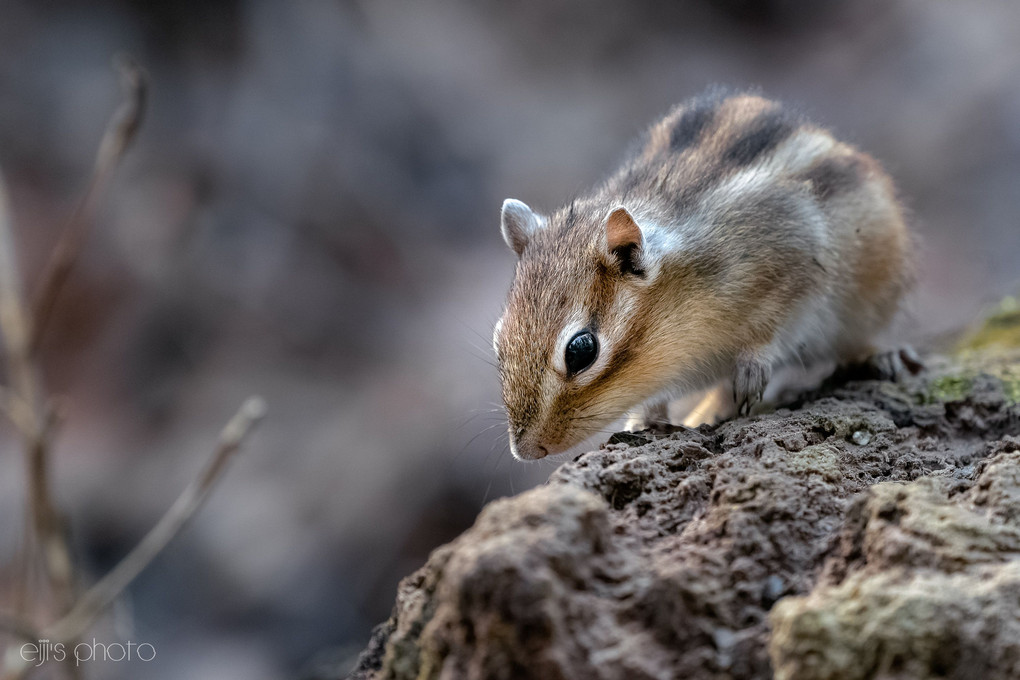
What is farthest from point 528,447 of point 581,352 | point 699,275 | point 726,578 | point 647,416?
point 726,578

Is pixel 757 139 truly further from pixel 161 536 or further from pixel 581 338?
pixel 161 536

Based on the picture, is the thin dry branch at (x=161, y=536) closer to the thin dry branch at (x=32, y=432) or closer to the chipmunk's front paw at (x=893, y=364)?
the thin dry branch at (x=32, y=432)

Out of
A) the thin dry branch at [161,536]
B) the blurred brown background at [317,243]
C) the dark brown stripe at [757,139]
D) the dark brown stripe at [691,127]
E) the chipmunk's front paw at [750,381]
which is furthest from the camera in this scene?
the blurred brown background at [317,243]

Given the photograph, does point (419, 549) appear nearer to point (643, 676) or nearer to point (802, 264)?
point (802, 264)

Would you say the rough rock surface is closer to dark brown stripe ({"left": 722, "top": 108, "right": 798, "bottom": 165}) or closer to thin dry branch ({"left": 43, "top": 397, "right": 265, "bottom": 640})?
thin dry branch ({"left": 43, "top": 397, "right": 265, "bottom": 640})

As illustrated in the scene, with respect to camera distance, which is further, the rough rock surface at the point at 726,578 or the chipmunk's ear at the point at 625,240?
the chipmunk's ear at the point at 625,240

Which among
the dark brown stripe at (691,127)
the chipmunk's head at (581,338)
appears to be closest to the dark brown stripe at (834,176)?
the dark brown stripe at (691,127)
